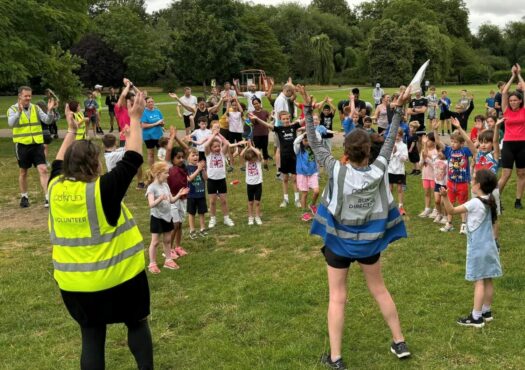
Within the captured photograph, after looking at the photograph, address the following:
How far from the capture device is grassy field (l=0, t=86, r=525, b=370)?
443 cm

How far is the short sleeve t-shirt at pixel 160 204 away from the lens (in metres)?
6.58

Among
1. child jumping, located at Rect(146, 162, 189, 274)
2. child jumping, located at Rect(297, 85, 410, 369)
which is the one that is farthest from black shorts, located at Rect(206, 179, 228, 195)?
child jumping, located at Rect(297, 85, 410, 369)

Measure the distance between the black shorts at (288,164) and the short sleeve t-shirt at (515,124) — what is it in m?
3.69

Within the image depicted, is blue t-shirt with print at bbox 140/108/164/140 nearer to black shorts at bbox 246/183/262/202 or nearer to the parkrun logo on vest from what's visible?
black shorts at bbox 246/183/262/202

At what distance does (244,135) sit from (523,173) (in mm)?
8573

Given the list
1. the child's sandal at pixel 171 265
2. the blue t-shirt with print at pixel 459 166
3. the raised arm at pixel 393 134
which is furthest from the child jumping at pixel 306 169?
the raised arm at pixel 393 134

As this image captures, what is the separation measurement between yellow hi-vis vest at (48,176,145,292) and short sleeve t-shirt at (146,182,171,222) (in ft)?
10.5

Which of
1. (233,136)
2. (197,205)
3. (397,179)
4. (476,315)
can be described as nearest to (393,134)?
(476,315)

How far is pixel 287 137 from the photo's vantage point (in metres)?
9.63

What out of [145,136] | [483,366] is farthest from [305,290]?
[145,136]

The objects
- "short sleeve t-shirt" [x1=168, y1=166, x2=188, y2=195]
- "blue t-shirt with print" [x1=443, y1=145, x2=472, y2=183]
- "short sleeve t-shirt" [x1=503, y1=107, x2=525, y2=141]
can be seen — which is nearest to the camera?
"short sleeve t-shirt" [x1=168, y1=166, x2=188, y2=195]

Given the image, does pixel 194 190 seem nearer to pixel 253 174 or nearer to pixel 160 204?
pixel 253 174

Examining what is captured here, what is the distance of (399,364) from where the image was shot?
4.21 m

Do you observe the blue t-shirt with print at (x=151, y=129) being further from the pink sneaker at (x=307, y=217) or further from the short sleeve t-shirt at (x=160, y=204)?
the short sleeve t-shirt at (x=160, y=204)
